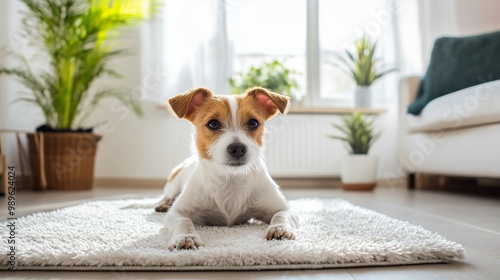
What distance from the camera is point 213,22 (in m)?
4.68

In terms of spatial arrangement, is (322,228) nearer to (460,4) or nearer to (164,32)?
(164,32)

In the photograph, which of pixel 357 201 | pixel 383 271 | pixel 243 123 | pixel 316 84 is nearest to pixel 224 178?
pixel 243 123

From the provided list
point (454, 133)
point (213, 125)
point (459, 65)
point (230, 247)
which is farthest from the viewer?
point (459, 65)

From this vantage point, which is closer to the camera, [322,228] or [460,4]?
[322,228]

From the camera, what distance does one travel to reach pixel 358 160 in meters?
4.18

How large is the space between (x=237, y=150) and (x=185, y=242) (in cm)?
41

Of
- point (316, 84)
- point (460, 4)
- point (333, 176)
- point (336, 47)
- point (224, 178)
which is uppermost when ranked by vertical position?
point (460, 4)

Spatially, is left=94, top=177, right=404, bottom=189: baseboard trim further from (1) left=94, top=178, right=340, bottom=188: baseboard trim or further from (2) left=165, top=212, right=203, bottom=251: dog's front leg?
(2) left=165, top=212, right=203, bottom=251: dog's front leg

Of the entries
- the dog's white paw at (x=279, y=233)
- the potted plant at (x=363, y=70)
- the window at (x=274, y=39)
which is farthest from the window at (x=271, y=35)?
the dog's white paw at (x=279, y=233)

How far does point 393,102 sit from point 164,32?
8.00 feet

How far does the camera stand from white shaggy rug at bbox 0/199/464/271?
4.19ft

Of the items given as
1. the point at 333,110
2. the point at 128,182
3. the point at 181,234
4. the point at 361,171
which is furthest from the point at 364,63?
the point at 181,234

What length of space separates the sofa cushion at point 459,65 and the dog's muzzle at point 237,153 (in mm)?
2503

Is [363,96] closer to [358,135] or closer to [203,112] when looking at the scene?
[358,135]
